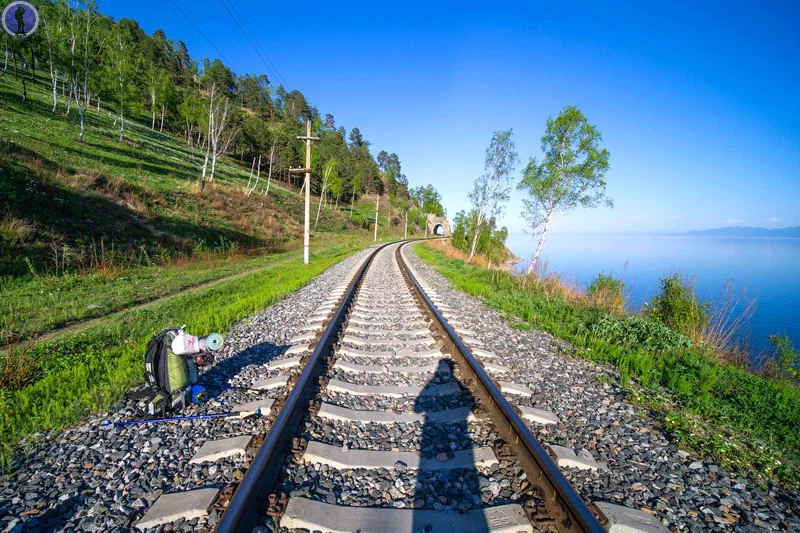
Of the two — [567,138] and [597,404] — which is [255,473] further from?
[567,138]

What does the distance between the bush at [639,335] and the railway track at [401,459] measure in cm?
288

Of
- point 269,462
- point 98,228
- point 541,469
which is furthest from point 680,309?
point 98,228

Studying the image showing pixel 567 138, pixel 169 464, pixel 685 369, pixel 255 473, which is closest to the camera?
pixel 255 473

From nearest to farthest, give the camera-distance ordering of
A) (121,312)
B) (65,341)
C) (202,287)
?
(65,341)
(121,312)
(202,287)

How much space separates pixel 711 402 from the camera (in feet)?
12.2

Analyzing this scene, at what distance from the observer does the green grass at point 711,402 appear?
2842mm

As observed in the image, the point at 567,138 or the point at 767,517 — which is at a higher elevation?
the point at 567,138

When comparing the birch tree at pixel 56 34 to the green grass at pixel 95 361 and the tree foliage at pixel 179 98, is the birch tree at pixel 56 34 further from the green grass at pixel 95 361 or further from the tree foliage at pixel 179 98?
the green grass at pixel 95 361

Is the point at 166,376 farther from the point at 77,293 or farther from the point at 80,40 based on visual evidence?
the point at 80,40

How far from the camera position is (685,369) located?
4570 millimetres

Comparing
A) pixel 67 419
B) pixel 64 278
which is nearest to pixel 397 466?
pixel 67 419

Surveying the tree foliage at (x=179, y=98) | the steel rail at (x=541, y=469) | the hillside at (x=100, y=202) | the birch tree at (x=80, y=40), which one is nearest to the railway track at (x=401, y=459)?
the steel rail at (x=541, y=469)

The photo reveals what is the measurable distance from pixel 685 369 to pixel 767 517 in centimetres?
285

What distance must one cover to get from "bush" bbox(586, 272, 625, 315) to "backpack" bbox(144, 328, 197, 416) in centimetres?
882
